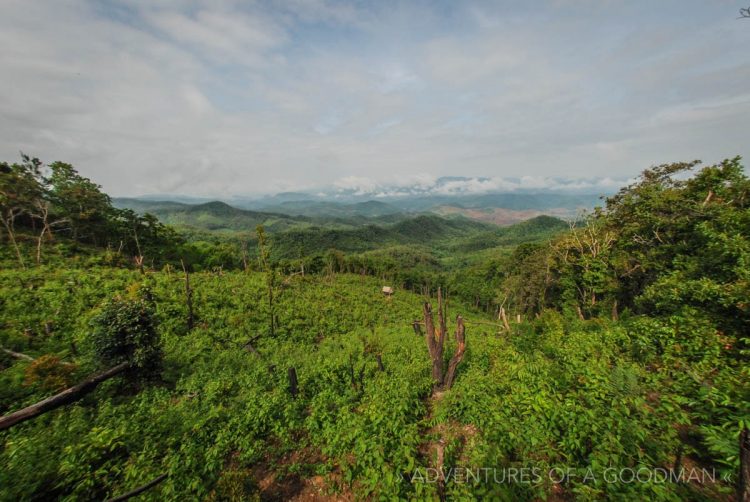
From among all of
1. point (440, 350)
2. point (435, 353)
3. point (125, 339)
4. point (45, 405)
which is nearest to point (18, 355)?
point (125, 339)

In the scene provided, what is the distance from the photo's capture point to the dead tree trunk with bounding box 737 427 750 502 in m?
3.46

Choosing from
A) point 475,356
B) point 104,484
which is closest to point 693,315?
point 475,356

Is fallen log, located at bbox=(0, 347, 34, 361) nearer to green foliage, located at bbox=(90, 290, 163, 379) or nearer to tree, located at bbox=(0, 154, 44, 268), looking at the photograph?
green foliage, located at bbox=(90, 290, 163, 379)

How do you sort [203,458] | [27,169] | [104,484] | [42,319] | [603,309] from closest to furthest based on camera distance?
[104,484]
[203,458]
[42,319]
[603,309]
[27,169]

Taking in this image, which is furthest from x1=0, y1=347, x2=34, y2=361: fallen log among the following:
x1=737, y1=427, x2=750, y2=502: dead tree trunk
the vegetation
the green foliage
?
x1=737, y1=427, x2=750, y2=502: dead tree trunk

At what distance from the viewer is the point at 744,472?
138 inches

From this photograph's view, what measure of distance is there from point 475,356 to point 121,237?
2151 inches

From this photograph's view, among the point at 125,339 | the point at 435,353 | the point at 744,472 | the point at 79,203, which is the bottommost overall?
the point at 435,353

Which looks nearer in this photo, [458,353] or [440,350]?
[458,353]

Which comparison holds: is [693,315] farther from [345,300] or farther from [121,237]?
[121,237]

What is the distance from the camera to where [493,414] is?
7.58 meters

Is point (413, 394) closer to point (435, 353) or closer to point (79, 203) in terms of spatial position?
point (435, 353)

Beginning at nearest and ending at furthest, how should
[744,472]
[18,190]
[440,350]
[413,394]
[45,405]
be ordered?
[744,472], [45,405], [413,394], [440,350], [18,190]

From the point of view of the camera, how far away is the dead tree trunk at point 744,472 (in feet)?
11.4
